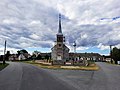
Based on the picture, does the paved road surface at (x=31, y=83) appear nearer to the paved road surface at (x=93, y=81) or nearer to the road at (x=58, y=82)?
the road at (x=58, y=82)

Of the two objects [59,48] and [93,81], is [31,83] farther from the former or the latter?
[59,48]

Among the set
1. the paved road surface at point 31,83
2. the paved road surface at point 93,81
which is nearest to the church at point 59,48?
the paved road surface at point 93,81

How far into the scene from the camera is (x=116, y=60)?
79.2m

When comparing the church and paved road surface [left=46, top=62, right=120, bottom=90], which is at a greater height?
the church

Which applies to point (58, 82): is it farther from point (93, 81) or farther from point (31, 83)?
point (93, 81)

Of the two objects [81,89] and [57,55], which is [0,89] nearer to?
[81,89]

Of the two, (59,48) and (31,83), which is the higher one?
(59,48)

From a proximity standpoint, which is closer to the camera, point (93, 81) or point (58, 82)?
point (58, 82)

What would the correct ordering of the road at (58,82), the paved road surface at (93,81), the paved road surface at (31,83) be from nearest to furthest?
the paved road surface at (31,83)
the road at (58,82)
the paved road surface at (93,81)

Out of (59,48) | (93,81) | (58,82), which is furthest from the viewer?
(59,48)

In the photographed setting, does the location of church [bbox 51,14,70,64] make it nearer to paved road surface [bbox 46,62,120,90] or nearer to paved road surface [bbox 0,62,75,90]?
paved road surface [bbox 46,62,120,90]

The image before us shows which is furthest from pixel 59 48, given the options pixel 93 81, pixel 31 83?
pixel 31 83

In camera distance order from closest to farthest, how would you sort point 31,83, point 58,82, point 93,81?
point 31,83, point 58,82, point 93,81

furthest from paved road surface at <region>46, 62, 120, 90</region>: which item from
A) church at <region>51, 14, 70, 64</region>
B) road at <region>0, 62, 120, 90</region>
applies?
church at <region>51, 14, 70, 64</region>
